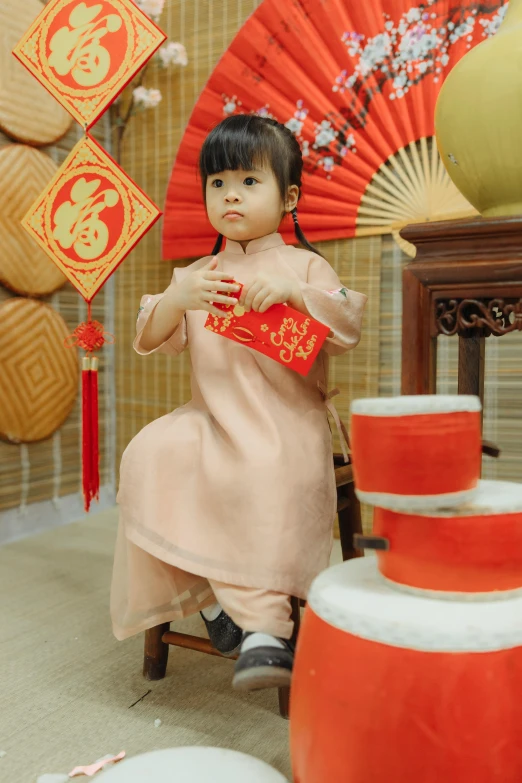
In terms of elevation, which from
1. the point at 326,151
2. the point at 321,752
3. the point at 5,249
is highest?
the point at 326,151

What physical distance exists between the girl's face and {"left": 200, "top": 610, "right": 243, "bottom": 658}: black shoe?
1.96 ft

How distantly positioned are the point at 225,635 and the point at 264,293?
499 millimetres

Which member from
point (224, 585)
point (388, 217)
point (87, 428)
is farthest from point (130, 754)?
point (388, 217)

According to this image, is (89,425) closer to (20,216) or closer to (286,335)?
(286,335)

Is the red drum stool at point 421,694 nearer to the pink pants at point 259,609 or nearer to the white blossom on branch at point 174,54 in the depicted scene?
the pink pants at point 259,609

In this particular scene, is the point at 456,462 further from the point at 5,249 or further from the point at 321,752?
the point at 5,249

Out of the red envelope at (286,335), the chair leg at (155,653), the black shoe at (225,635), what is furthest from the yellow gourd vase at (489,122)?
the chair leg at (155,653)

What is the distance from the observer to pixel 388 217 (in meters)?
1.66

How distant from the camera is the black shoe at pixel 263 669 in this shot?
774 millimetres

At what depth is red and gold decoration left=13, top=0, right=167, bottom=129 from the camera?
140cm

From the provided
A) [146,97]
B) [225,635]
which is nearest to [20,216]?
[146,97]

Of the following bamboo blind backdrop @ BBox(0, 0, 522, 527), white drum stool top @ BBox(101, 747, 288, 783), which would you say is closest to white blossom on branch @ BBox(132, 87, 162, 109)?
bamboo blind backdrop @ BBox(0, 0, 522, 527)

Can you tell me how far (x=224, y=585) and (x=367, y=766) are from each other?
0.37 meters

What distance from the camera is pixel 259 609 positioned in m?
0.87
